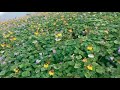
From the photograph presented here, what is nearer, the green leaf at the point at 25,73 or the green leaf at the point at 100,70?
the green leaf at the point at 100,70

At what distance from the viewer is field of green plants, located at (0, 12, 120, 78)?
259 cm

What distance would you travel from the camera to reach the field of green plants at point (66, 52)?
2.59m

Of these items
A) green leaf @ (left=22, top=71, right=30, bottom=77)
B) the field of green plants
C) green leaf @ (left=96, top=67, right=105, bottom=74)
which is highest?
the field of green plants

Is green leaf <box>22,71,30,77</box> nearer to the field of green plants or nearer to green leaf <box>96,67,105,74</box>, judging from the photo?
the field of green plants

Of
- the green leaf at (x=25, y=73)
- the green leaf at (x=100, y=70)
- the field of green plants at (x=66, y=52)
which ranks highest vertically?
the field of green plants at (x=66, y=52)

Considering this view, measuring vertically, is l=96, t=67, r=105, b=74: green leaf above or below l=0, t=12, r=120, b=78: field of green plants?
below

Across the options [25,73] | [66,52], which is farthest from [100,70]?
[25,73]

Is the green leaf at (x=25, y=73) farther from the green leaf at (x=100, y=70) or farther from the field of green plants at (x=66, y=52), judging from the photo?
the green leaf at (x=100, y=70)

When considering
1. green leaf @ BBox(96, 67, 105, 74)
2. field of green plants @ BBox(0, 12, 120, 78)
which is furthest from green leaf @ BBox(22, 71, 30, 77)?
green leaf @ BBox(96, 67, 105, 74)

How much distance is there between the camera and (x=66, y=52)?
9.62ft

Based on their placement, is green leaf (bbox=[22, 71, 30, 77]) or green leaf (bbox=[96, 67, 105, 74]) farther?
green leaf (bbox=[22, 71, 30, 77])

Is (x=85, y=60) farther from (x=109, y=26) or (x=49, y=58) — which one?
(x=109, y=26)

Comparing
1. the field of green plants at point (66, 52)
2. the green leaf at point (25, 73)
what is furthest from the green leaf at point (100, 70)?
the green leaf at point (25, 73)
